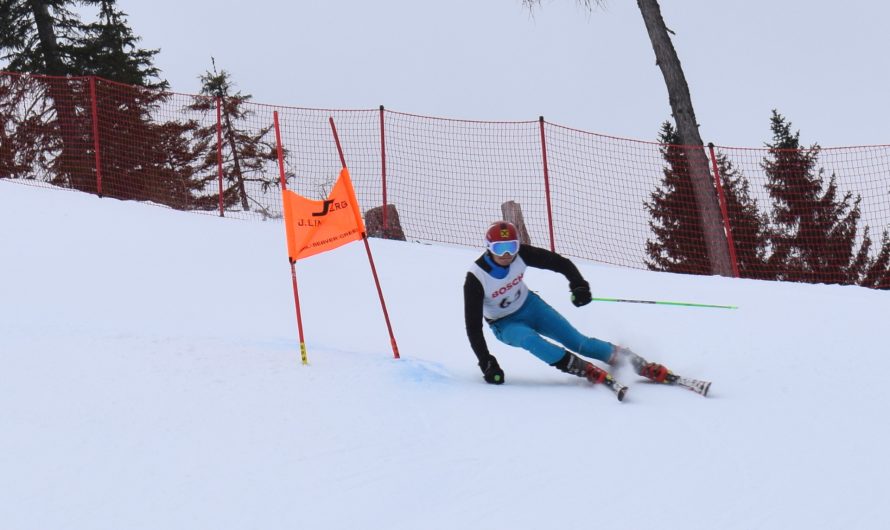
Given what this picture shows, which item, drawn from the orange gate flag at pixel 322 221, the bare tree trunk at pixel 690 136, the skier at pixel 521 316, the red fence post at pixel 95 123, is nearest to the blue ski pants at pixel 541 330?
the skier at pixel 521 316

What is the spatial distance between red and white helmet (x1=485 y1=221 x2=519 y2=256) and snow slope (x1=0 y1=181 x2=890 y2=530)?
0.97 metres

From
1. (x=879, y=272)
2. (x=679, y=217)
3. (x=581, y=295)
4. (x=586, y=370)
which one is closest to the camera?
(x=586, y=370)

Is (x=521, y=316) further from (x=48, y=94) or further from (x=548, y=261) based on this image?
(x=48, y=94)

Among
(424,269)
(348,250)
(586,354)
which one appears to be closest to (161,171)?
(348,250)

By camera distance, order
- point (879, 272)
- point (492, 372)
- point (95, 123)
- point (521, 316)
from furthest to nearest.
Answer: point (879, 272), point (95, 123), point (521, 316), point (492, 372)

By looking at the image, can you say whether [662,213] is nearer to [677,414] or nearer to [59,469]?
[677,414]

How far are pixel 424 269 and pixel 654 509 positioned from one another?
6.56m

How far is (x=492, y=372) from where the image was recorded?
5.75m

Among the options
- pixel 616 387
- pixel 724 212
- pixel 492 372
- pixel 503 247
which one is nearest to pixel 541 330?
pixel 492 372

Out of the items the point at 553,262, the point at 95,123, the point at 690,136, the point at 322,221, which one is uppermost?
the point at 95,123

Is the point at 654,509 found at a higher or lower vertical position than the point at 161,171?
lower

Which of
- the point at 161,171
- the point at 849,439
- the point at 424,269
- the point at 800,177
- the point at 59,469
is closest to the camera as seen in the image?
the point at 59,469

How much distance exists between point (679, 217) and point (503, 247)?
8.86m

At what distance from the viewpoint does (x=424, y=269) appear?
10.1 metres
